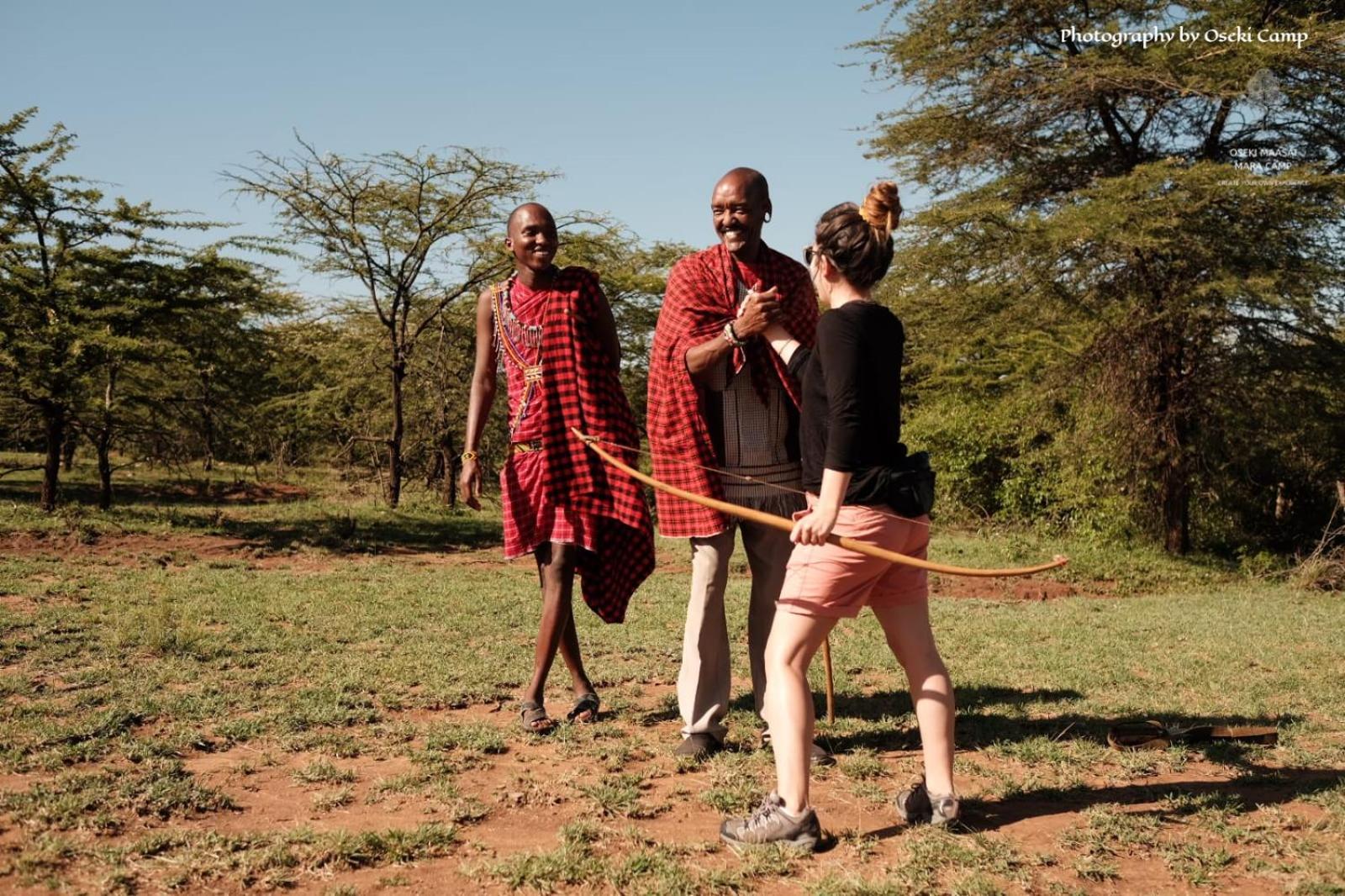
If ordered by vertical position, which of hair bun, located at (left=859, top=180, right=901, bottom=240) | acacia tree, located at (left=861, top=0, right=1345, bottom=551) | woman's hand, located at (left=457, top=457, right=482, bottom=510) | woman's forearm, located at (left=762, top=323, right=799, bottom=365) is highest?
acacia tree, located at (left=861, top=0, right=1345, bottom=551)

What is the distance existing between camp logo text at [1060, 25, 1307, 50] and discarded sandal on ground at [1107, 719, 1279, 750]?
1073 cm

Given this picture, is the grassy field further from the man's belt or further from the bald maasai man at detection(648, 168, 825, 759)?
the man's belt

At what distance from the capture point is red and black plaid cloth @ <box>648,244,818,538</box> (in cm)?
424

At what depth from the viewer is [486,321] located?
483 cm

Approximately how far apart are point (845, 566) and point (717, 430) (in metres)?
1.19

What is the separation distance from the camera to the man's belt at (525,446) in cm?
477

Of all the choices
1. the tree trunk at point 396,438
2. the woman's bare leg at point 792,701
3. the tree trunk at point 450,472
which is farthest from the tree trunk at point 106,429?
the woman's bare leg at point 792,701

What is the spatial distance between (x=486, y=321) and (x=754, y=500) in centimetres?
154

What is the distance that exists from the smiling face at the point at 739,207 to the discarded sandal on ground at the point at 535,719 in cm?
217

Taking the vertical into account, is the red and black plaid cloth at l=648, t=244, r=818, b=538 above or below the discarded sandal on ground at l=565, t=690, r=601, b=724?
above

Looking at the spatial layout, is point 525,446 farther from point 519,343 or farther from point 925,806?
point 925,806

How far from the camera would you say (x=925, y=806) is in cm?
355

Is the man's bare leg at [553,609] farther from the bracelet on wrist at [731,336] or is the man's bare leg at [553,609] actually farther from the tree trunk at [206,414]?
the tree trunk at [206,414]

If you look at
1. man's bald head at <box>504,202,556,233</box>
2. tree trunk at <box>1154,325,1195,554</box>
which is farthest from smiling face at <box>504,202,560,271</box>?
tree trunk at <box>1154,325,1195,554</box>
